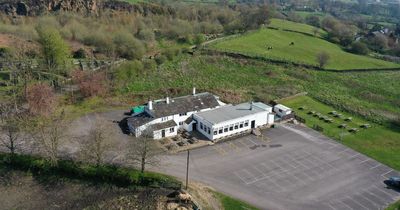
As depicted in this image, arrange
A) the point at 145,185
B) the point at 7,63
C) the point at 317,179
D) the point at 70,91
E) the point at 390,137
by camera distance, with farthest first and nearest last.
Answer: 1. the point at 7,63
2. the point at 70,91
3. the point at 390,137
4. the point at 317,179
5. the point at 145,185

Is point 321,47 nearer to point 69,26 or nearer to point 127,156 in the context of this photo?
point 69,26

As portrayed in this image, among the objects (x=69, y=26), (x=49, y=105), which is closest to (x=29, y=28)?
(x=69, y=26)

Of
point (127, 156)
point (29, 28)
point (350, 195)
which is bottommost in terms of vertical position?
point (350, 195)

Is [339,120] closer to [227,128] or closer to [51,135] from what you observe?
[227,128]

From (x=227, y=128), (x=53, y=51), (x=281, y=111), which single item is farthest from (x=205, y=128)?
(x=53, y=51)

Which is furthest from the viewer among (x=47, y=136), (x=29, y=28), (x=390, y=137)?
(x=29, y=28)

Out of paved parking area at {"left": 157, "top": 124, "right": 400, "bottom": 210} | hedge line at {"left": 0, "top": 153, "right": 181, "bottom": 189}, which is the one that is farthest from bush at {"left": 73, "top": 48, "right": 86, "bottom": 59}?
paved parking area at {"left": 157, "top": 124, "right": 400, "bottom": 210}

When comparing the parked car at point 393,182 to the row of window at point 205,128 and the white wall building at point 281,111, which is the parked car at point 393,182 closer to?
the white wall building at point 281,111
